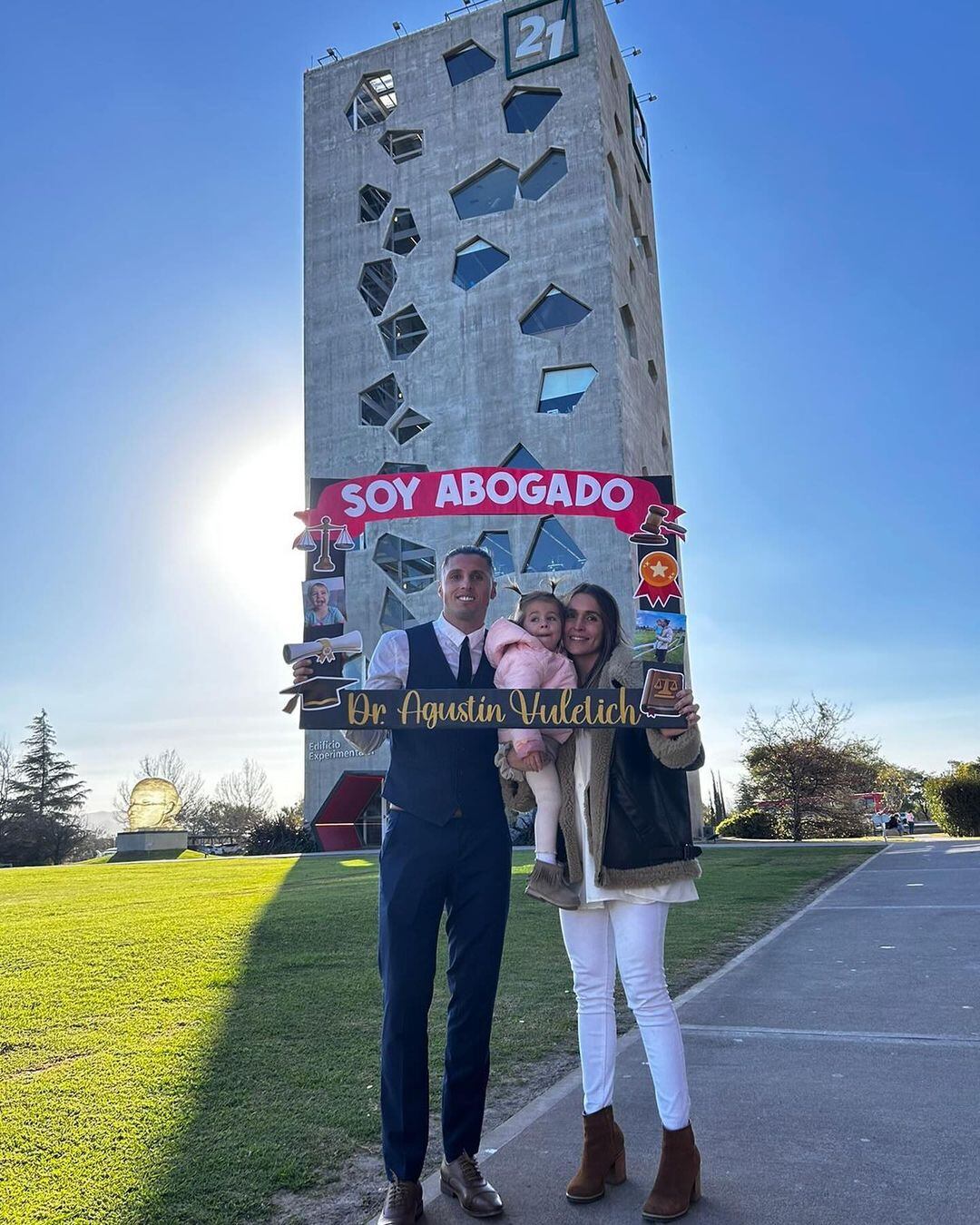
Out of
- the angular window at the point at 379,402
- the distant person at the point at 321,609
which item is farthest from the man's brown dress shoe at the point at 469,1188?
the angular window at the point at 379,402

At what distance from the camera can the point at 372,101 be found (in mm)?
43125

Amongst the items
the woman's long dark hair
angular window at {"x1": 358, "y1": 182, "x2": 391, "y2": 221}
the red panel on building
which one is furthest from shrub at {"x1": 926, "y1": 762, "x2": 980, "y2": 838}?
angular window at {"x1": 358, "y1": 182, "x2": 391, "y2": 221}

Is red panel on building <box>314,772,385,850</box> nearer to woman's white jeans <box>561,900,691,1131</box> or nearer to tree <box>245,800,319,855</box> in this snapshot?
tree <box>245,800,319,855</box>

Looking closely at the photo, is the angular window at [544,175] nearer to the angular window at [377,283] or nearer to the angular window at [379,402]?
the angular window at [377,283]

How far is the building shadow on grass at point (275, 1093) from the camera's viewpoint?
3320 millimetres

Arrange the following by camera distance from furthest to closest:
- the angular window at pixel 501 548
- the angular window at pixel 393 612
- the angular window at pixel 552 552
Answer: the angular window at pixel 393 612
the angular window at pixel 501 548
the angular window at pixel 552 552

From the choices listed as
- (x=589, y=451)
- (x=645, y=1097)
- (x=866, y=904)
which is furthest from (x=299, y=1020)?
(x=589, y=451)

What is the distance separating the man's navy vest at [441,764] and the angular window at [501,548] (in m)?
30.3

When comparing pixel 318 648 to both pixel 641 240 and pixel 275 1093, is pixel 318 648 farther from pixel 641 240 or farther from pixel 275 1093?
pixel 641 240

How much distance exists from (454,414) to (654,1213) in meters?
36.1

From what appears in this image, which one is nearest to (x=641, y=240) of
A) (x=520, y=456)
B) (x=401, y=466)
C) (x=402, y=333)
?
(x=402, y=333)

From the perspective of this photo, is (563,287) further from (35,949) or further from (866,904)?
(35,949)

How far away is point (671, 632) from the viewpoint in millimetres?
3807

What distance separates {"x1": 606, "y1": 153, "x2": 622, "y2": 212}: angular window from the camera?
1503 inches
